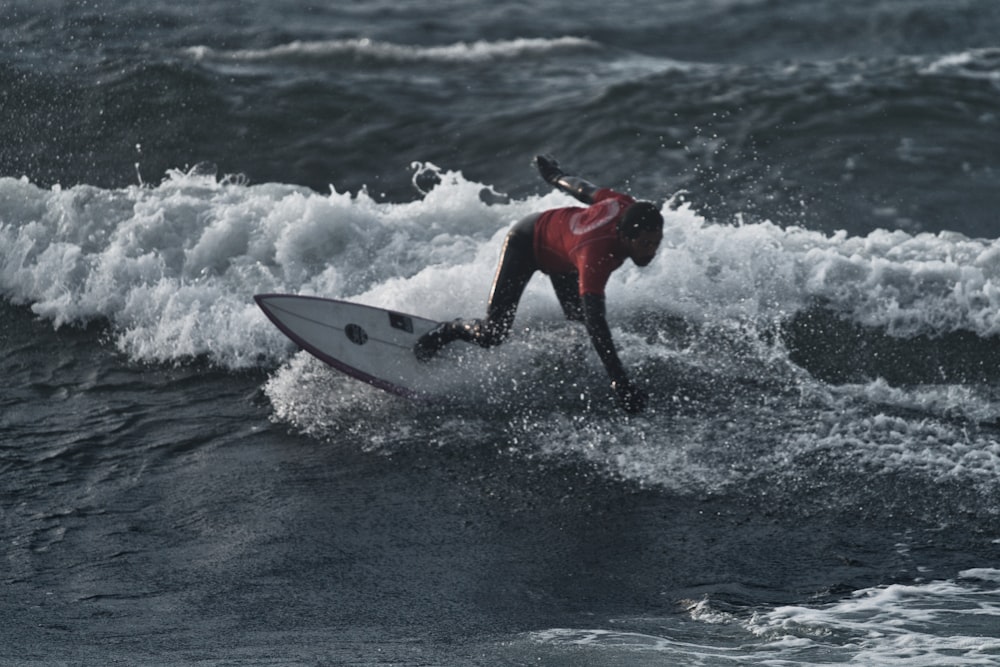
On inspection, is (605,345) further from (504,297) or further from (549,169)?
(549,169)

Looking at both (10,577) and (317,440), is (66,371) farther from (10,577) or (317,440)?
(10,577)

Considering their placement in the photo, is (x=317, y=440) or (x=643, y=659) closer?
(x=643, y=659)

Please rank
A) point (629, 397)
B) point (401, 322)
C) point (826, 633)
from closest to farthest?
point (826, 633) < point (629, 397) < point (401, 322)

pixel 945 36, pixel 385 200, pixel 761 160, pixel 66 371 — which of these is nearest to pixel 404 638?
pixel 66 371

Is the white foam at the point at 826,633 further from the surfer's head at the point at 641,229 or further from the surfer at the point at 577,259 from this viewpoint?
the surfer's head at the point at 641,229

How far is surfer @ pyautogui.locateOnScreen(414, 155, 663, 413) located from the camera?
22.6 feet

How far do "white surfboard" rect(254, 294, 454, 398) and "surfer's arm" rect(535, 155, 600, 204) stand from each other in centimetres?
129

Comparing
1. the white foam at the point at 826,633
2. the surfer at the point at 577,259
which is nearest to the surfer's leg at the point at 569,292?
the surfer at the point at 577,259

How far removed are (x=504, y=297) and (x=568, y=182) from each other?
34.4 inches

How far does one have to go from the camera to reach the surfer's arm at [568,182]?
778 centimetres

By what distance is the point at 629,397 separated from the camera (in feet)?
22.4

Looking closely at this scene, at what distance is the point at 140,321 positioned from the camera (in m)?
9.55

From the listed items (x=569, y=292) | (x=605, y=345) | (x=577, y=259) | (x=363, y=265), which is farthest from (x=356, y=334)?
(x=605, y=345)

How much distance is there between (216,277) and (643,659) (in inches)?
236
